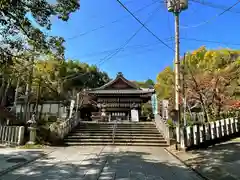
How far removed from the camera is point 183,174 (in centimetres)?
551

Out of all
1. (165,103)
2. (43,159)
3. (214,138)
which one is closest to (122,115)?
(165,103)

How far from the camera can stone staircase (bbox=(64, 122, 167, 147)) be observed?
11.2 meters

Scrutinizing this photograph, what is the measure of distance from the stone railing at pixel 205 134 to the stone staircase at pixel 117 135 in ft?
7.51

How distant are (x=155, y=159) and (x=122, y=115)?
590 inches

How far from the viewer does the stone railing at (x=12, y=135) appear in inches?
400

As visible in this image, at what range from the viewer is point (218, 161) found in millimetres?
6359

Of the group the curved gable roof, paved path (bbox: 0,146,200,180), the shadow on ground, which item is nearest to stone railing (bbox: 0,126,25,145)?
paved path (bbox: 0,146,200,180)

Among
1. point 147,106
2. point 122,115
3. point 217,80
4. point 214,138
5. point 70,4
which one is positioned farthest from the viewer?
point 147,106

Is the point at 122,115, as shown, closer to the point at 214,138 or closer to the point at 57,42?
the point at 214,138

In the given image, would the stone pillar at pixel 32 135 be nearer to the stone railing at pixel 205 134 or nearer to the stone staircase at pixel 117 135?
the stone staircase at pixel 117 135

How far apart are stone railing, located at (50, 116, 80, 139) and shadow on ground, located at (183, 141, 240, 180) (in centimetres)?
695

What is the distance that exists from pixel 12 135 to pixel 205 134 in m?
9.61

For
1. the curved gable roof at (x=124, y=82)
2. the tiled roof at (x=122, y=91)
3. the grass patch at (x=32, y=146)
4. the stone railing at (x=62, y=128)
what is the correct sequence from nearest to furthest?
the grass patch at (x=32, y=146) → the stone railing at (x=62, y=128) → the tiled roof at (x=122, y=91) → the curved gable roof at (x=124, y=82)

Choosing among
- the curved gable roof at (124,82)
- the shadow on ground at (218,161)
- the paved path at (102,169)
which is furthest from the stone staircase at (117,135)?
the curved gable roof at (124,82)
